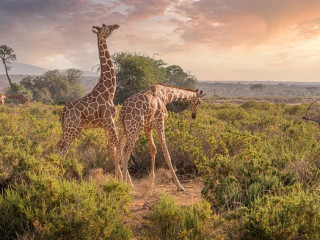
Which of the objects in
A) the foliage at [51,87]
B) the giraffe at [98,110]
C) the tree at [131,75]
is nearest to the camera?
the giraffe at [98,110]

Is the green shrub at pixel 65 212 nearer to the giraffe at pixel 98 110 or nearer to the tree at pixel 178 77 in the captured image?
the giraffe at pixel 98 110

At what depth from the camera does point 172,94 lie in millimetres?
6418

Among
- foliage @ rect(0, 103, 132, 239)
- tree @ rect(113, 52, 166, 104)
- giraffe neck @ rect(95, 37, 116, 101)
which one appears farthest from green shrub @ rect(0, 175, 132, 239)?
tree @ rect(113, 52, 166, 104)

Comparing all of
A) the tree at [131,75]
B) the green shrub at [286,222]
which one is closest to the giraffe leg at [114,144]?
the green shrub at [286,222]

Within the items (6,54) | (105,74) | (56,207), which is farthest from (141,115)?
(6,54)

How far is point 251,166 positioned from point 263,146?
2.36 meters

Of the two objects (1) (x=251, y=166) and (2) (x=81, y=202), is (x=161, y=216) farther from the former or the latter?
(1) (x=251, y=166)

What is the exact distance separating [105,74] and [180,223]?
351 centimetres

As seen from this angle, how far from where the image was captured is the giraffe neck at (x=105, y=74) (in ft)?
18.3

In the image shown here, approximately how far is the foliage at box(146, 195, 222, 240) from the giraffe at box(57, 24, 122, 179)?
8.04ft

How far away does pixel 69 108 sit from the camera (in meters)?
5.27

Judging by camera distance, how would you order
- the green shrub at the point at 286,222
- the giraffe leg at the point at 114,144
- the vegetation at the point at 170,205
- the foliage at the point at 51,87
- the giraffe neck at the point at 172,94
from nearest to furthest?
the green shrub at the point at 286,222 < the vegetation at the point at 170,205 < the giraffe leg at the point at 114,144 < the giraffe neck at the point at 172,94 < the foliage at the point at 51,87

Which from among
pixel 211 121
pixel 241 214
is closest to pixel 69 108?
pixel 241 214

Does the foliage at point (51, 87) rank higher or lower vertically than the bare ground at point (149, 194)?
higher
